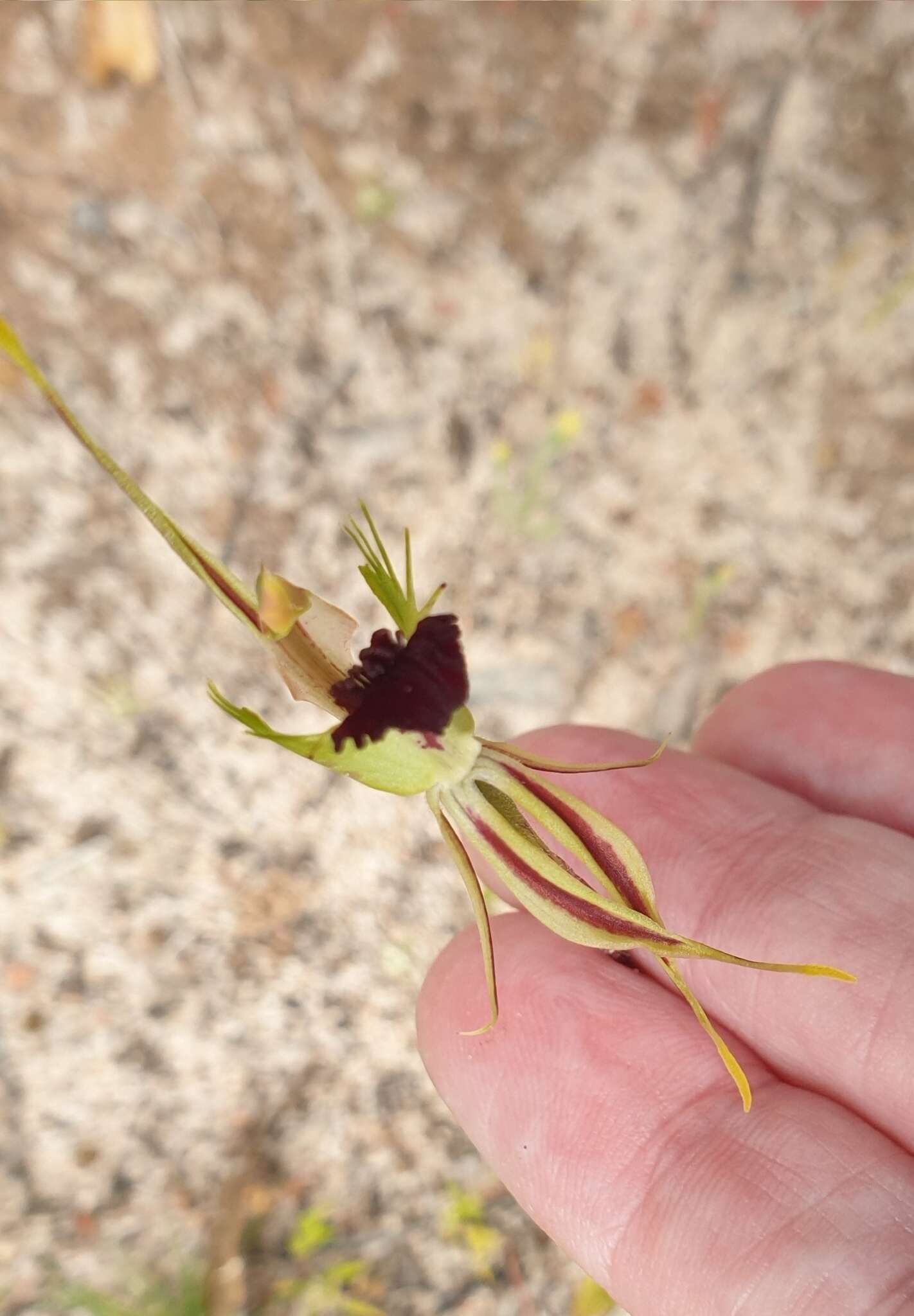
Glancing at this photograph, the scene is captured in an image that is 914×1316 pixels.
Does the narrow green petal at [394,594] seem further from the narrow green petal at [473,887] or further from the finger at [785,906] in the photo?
the finger at [785,906]

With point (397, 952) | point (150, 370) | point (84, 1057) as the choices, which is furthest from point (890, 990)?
point (150, 370)

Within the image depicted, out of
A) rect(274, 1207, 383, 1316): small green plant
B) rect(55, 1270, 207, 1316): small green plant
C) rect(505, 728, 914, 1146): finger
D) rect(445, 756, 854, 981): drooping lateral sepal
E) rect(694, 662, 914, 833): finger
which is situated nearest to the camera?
rect(445, 756, 854, 981): drooping lateral sepal

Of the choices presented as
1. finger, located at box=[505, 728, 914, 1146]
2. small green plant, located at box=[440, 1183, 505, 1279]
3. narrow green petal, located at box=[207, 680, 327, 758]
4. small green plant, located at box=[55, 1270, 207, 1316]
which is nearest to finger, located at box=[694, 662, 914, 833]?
finger, located at box=[505, 728, 914, 1146]

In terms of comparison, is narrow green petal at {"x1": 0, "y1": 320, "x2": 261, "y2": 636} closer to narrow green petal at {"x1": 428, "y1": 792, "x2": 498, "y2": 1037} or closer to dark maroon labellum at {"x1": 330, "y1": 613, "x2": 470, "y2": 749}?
dark maroon labellum at {"x1": 330, "y1": 613, "x2": 470, "y2": 749}

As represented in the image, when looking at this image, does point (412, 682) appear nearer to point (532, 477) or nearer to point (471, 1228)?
point (532, 477)

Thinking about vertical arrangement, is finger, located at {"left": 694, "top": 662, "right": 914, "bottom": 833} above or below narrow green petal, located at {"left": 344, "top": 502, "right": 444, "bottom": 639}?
above

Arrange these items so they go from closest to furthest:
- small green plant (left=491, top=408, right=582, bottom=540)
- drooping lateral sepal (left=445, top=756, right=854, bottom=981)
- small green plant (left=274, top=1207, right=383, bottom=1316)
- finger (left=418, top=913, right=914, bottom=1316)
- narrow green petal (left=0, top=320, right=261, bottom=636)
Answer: narrow green petal (left=0, top=320, right=261, bottom=636) < drooping lateral sepal (left=445, top=756, right=854, bottom=981) < finger (left=418, top=913, right=914, bottom=1316) < small green plant (left=274, top=1207, right=383, bottom=1316) < small green plant (left=491, top=408, right=582, bottom=540)

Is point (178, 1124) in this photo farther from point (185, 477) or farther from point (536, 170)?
point (536, 170)

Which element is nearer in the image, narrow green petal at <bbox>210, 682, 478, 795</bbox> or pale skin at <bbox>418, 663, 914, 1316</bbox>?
narrow green petal at <bbox>210, 682, 478, 795</bbox>
